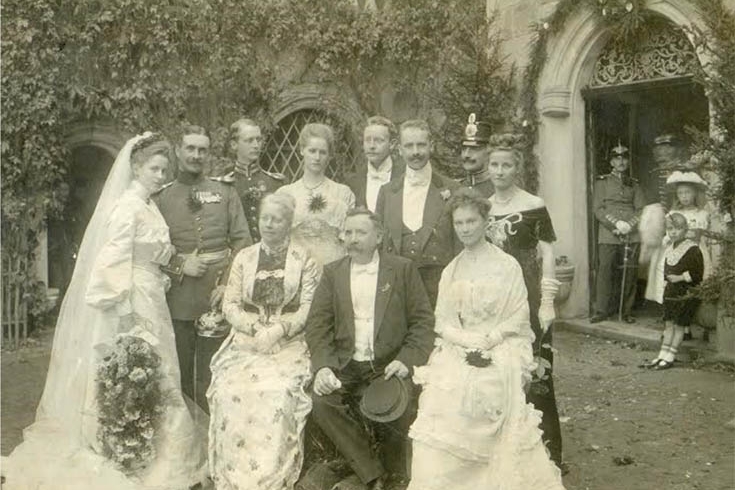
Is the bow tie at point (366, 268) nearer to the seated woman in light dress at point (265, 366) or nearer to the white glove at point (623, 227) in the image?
the seated woman in light dress at point (265, 366)

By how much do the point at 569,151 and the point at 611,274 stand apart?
4.86 feet

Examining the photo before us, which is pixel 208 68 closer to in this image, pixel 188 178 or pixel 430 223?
pixel 188 178

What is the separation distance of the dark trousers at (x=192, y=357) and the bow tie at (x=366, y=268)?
3.51ft

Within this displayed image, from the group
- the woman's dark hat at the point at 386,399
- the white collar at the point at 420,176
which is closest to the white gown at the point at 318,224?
the white collar at the point at 420,176

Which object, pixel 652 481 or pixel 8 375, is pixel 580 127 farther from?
pixel 8 375

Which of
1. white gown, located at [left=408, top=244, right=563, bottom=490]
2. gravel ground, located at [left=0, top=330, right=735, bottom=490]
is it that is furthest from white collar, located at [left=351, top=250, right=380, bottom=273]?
gravel ground, located at [left=0, top=330, right=735, bottom=490]

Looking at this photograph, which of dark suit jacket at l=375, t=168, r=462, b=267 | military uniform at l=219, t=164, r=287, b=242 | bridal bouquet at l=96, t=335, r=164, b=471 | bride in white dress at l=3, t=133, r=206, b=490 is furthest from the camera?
military uniform at l=219, t=164, r=287, b=242

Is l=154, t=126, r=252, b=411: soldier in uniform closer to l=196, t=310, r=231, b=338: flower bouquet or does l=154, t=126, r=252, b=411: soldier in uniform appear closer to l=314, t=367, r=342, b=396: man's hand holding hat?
l=196, t=310, r=231, b=338: flower bouquet

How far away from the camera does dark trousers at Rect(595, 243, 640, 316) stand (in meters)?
9.21

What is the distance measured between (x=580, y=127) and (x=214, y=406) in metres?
6.36

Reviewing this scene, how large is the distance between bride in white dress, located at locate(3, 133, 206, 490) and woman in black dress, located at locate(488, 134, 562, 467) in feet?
6.16

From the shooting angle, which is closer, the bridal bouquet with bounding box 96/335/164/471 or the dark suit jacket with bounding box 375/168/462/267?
the bridal bouquet with bounding box 96/335/164/471

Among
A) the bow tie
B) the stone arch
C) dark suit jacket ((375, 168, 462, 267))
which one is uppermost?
the stone arch

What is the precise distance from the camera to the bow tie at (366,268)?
4.34 m
